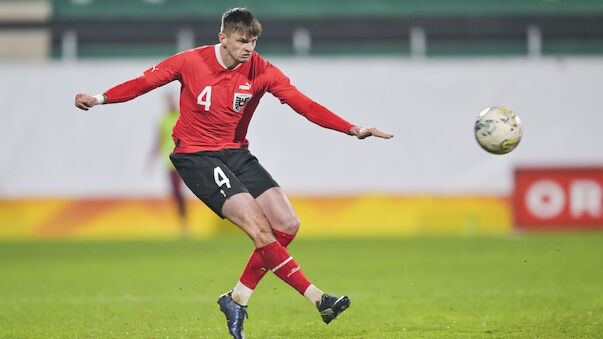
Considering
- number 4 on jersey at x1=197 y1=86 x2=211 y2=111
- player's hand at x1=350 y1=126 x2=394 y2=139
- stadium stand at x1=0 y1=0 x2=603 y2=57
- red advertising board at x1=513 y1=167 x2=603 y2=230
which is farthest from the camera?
stadium stand at x1=0 y1=0 x2=603 y2=57

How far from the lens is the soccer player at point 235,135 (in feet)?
20.3

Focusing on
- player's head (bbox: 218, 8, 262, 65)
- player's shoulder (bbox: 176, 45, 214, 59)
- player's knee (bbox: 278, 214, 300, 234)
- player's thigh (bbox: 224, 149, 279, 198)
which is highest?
player's head (bbox: 218, 8, 262, 65)

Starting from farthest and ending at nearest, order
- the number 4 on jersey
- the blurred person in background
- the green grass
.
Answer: the blurred person in background, the green grass, the number 4 on jersey

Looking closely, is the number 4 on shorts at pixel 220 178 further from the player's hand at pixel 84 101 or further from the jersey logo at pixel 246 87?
the player's hand at pixel 84 101

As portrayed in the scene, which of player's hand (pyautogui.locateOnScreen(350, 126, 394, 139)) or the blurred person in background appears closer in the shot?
player's hand (pyautogui.locateOnScreen(350, 126, 394, 139))

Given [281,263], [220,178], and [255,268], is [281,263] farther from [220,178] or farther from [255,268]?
[220,178]

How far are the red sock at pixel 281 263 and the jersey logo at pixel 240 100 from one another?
1024 mm

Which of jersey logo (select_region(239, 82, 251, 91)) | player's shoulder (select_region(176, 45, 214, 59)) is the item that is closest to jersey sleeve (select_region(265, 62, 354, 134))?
jersey logo (select_region(239, 82, 251, 91))

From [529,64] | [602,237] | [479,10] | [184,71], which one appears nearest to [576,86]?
[529,64]

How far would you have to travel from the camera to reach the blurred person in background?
15.5m

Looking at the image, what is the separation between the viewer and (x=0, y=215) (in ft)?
51.4

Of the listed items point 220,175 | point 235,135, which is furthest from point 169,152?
point 220,175

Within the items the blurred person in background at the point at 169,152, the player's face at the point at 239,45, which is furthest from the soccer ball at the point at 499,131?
the blurred person in background at the point at 169,152

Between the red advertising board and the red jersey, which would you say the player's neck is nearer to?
the red jersey
